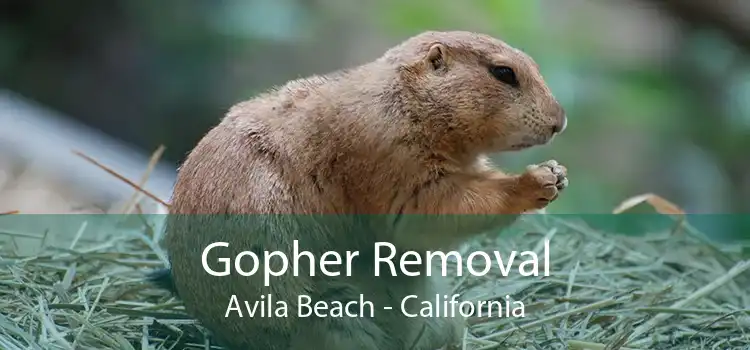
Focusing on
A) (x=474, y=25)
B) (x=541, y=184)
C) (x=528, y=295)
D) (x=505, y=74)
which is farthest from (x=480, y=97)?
(x=474, y=25)

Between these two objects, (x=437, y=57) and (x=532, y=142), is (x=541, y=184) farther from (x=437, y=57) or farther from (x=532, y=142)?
(x=437, y=57)

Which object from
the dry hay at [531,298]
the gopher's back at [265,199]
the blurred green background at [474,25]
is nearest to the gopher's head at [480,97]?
the gopher's back at [265,199]

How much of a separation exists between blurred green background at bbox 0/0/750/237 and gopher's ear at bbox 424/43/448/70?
506mm

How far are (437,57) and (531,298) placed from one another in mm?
480

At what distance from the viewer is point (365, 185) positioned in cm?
157

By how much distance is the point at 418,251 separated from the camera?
5.12ft

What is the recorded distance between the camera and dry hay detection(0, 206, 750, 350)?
1.57m

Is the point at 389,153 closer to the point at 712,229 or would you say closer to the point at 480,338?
the point at 480,338

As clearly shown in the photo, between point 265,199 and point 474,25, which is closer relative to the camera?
point 265,199

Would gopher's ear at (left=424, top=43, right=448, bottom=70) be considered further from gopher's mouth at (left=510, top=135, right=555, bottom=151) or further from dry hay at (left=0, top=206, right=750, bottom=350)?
dry hay at (left=0, top=206, right=750, bottom=350)

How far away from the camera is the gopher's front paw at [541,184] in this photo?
5.13 feet

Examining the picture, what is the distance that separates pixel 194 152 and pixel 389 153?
1.18 feet

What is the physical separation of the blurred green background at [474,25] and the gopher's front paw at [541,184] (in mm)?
571

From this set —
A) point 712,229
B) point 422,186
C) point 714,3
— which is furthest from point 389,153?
point 714,3
